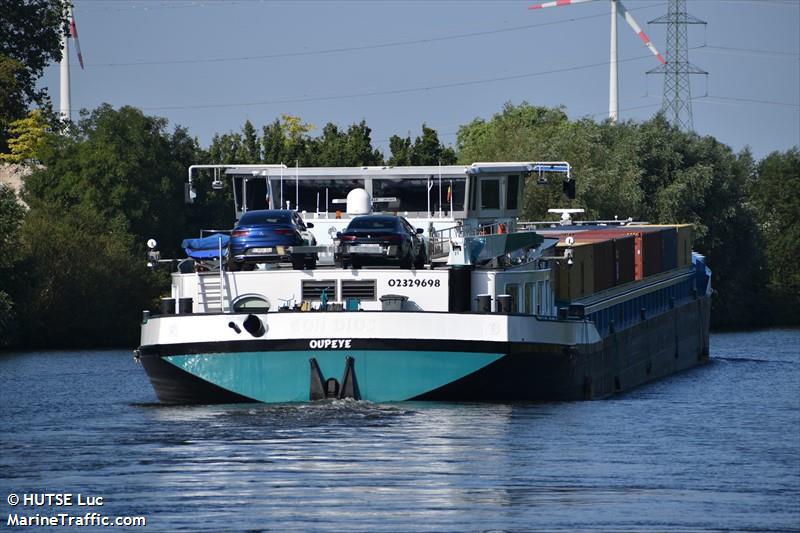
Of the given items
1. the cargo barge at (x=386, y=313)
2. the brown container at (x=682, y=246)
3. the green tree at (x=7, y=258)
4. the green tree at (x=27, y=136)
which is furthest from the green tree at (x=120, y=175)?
the cargo barge at (x=386, y=313)

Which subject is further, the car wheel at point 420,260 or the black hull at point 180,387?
the car wheel at point 420,260

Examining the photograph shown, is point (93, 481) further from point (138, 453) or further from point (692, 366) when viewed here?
point (692, 366)

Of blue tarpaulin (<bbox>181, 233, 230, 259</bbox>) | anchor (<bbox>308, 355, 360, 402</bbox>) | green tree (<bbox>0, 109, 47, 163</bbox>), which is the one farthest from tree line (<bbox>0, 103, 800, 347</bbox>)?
anchor (<bbox>308, 355, 360, 402</bbox>)

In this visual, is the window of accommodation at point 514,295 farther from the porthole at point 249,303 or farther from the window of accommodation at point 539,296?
the porthole at point 249,303

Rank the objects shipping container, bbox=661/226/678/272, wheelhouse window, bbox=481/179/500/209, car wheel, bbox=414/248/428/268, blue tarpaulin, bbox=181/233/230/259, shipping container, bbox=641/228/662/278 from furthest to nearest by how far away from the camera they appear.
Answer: shipping container, bbox=661/226/678/272, shipping container, bbox=641/228/662/278, wheelhouse window, bbox=481/179/500/209, blue tarpaulin, bbox=181/233/230/259, car wheel, bbox=414/248/428/268

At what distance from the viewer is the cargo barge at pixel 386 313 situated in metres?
34.0

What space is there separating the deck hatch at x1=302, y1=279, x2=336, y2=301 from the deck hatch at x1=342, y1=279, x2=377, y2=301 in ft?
0.83

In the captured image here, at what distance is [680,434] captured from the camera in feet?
108

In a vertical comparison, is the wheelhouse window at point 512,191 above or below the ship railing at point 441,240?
above

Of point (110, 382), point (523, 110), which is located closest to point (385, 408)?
point (110, 382)

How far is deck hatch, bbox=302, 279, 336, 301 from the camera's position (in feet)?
117

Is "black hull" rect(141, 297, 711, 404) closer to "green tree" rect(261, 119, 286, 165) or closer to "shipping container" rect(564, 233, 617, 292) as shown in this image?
"shipping container" rect(564, 233, 617, 292)

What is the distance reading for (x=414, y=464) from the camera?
28.2 metres

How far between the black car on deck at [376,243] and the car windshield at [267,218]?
1.28 meters
